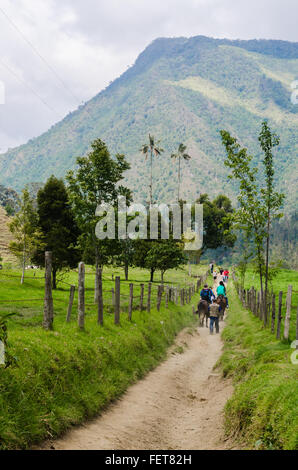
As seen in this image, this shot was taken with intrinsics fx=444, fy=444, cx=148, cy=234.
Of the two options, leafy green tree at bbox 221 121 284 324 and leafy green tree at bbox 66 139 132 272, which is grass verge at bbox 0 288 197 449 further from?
leafy green tree at bbox 66 139 132 272

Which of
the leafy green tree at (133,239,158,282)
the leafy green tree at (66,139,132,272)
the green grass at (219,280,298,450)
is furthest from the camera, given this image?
the leafy green tree at (133,239,158,282)

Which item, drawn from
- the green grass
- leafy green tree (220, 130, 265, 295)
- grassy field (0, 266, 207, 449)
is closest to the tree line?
leafy green tree (220, 130, 265, 295)

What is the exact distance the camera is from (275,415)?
24.8 ft

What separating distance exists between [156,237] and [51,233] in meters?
25.2

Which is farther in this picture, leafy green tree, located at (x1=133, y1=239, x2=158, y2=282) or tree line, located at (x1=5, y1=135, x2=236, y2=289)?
leafy green tree, located at (x1=133, y1=239, x2=158, y2=282)

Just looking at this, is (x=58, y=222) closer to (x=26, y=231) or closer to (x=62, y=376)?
(x=26, y=231)

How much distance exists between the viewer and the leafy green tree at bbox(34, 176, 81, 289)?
46656mm

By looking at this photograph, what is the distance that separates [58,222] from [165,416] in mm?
38653

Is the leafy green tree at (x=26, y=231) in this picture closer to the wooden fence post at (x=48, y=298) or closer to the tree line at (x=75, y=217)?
the tree line at (x=75, y=217)

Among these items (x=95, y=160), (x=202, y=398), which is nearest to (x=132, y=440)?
(x=202, y=398)

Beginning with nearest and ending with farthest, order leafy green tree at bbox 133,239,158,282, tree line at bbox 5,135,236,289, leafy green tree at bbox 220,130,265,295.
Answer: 1. leafy green tree at bbox 220,130,265,295
2. tree line at bbox 5,135,236,289
3. leafy green tree at bbox 133,239,158,282

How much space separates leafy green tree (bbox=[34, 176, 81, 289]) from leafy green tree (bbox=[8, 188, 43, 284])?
0.77m

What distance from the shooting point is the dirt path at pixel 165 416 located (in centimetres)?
844
